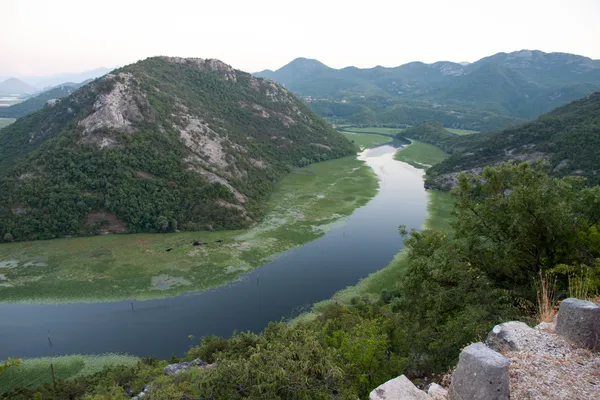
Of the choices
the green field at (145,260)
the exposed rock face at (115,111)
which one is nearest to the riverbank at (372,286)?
the green field at (145,260)

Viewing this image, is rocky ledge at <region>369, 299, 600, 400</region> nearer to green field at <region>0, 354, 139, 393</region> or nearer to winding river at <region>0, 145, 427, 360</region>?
winding river at <region>0, 145, 427, 360</region>

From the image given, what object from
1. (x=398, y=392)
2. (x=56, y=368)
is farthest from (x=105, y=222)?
(x=398, y=392)

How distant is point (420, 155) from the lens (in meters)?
146

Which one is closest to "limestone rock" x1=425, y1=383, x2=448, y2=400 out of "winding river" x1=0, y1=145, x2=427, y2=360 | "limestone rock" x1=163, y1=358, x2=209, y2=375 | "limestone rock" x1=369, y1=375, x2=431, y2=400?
"limestone rock" x1=369, y1=375, x2=431, y2=400

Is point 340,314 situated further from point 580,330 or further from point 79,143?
point 79,143

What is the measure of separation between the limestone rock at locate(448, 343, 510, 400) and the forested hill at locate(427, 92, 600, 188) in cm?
8152

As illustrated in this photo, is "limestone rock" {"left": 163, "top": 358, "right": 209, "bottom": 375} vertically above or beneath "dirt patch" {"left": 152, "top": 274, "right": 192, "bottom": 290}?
above

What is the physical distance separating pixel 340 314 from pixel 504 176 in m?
20.2

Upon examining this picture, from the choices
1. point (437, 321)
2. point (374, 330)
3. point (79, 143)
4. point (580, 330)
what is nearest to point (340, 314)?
point (374, 330)

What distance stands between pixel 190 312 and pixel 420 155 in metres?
127

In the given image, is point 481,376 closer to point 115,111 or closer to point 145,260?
point 145,260

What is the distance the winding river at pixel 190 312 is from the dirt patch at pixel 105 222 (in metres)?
21.5

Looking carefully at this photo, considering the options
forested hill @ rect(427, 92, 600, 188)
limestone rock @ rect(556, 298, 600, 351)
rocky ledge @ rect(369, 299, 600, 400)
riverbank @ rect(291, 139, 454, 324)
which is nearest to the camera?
rocky ledge @ rect(369, 299, 600, 400)

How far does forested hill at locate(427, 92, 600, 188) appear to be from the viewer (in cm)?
7856
